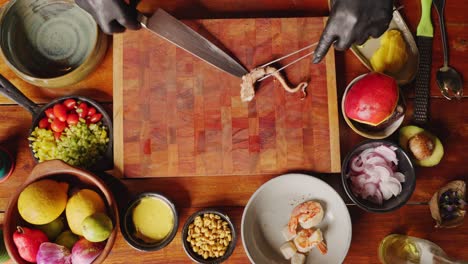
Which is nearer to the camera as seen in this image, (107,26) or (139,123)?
(107,26)

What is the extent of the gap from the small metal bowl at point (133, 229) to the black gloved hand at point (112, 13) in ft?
1.52

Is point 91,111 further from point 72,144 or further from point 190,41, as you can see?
point 190,41

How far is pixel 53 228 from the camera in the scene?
3.57ft

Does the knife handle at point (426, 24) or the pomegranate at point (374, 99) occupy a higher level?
the knife handle at point (426, 24)

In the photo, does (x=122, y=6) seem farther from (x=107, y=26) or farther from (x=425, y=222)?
(x=425, y=222)

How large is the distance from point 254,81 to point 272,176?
0.94 ft

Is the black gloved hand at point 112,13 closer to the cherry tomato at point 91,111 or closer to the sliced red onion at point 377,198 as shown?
the cherry tomato at point 91,111

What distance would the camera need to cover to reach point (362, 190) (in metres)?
1.16

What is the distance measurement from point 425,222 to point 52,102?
3.76ft

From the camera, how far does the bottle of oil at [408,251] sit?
1122mm

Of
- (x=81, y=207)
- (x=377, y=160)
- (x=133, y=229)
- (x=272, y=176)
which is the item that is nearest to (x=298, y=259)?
(x=272, y=176)

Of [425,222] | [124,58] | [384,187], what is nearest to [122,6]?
[124,58]

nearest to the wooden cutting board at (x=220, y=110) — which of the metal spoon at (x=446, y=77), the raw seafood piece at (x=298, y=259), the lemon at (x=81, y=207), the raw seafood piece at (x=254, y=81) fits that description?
the raw seafood piece at (x=254, y=81)

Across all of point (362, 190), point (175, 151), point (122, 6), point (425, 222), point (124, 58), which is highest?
point (122, 6)
